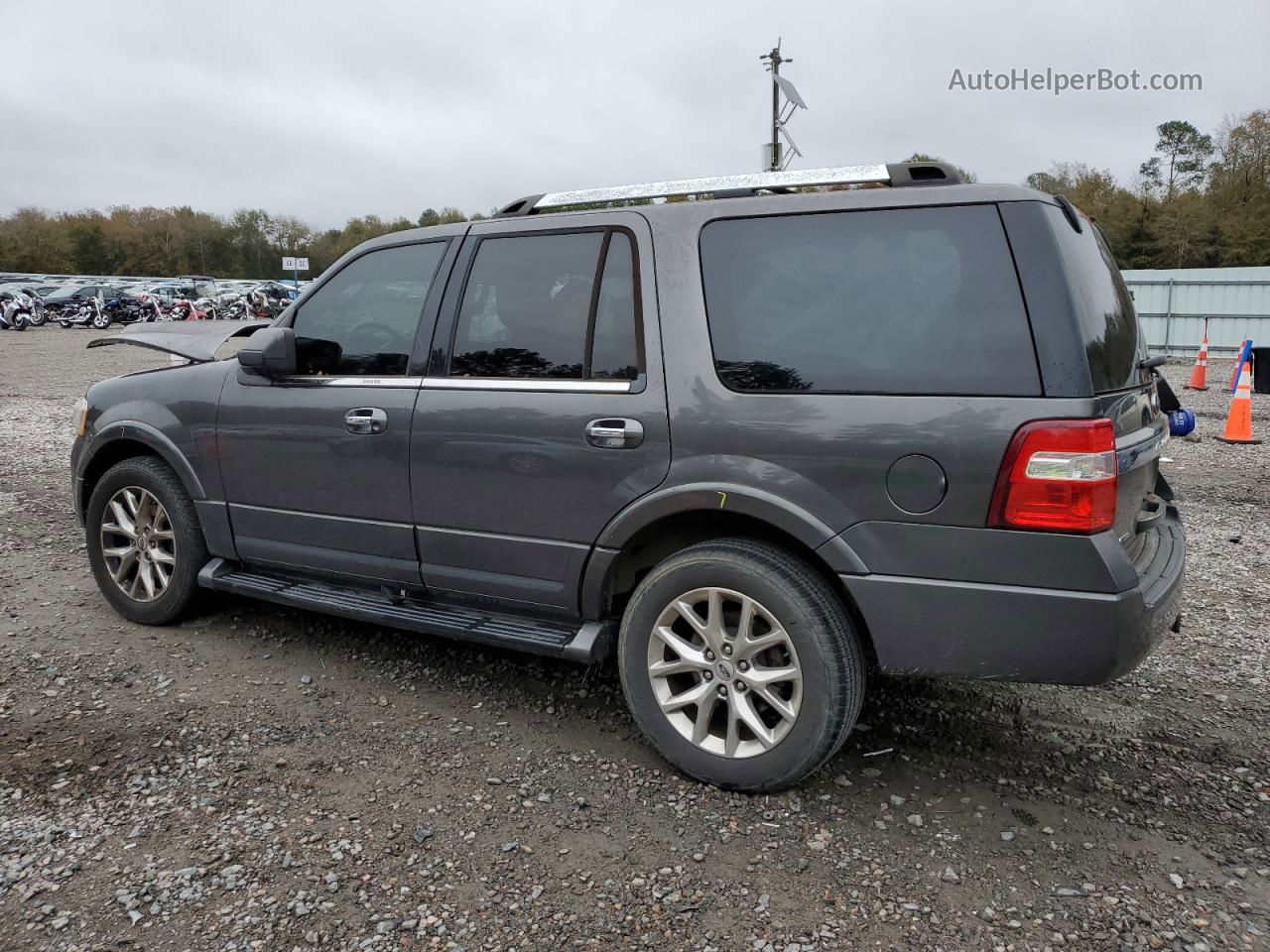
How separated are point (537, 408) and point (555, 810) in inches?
52.5

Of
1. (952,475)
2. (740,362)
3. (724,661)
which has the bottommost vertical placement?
(724,661)

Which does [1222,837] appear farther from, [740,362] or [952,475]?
[740,362]

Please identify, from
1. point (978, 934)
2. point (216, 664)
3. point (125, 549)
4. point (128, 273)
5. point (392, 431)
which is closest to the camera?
point (978, 934)

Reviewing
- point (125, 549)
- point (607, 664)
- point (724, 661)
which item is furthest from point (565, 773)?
point (125, 549)

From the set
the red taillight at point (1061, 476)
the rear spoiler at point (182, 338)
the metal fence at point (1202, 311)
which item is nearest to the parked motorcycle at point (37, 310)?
the rear spoiler at point (182, 338)

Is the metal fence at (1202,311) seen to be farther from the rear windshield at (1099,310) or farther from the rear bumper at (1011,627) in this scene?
the rear bumper at (1011,627)

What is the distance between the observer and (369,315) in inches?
153

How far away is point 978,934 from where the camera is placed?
2365mm

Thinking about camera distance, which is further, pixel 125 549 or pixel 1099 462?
pixel 125 549

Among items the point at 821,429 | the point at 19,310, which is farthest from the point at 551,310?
the point at 19,310

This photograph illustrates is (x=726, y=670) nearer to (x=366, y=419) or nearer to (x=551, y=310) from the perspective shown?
(x=551, y=310)

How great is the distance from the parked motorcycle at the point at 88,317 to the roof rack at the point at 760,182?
36.6 metres

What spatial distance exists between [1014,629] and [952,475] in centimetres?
47

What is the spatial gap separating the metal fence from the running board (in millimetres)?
21592
